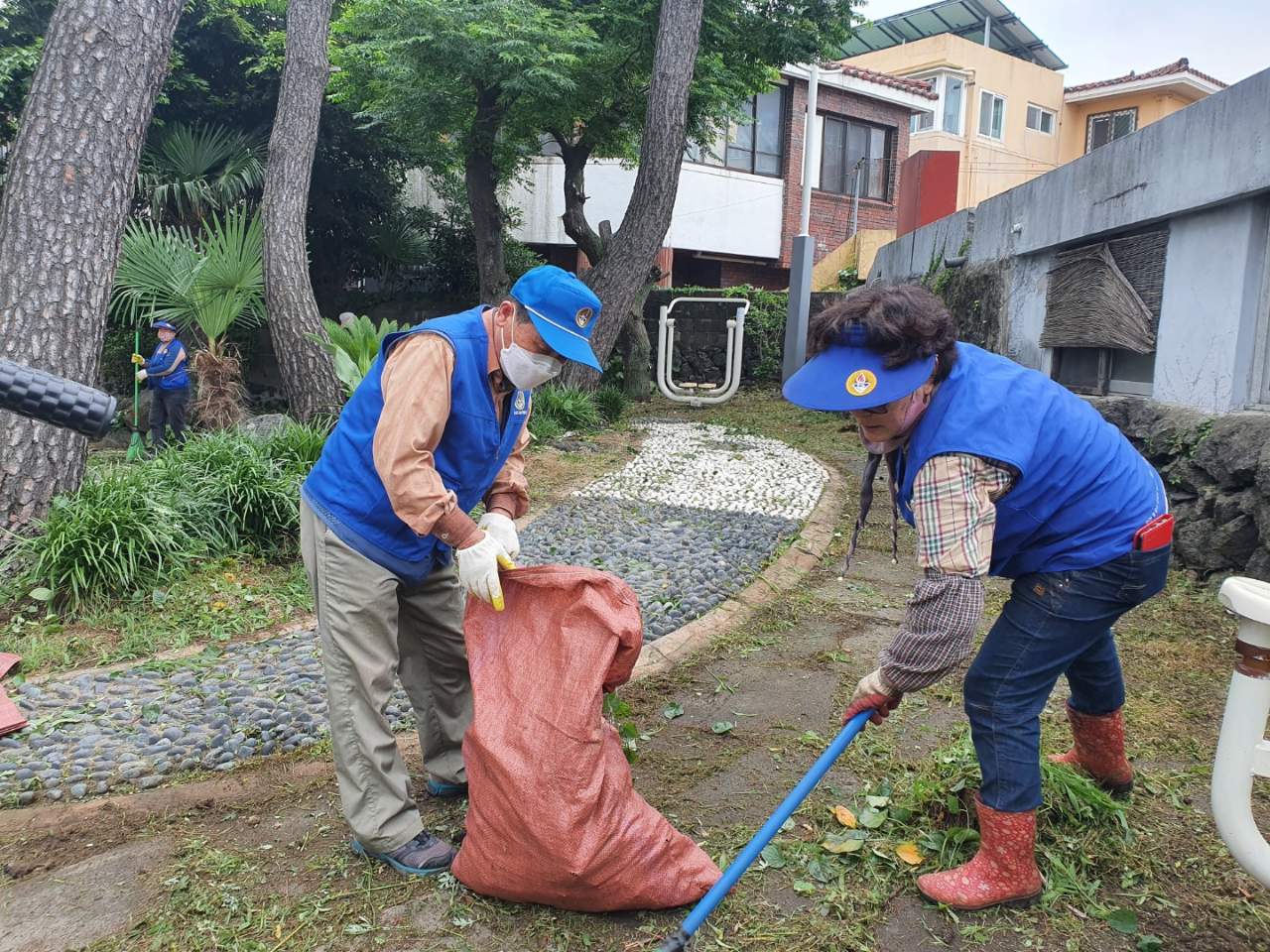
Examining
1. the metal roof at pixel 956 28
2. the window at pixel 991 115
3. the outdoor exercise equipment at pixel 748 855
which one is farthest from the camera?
the metal roof at pixel 956 28

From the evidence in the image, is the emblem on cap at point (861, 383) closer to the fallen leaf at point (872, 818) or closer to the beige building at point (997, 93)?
the fallen leaf at point (872, 818)

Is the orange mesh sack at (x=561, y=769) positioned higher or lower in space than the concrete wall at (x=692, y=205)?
lower

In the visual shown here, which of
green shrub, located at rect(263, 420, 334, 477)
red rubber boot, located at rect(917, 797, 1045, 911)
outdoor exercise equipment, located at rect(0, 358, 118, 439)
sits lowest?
red rubber boot, located at rect(917, 797, 1045, 911)

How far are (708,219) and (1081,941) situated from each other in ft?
54.5

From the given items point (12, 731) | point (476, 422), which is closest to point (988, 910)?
point (476, 422)

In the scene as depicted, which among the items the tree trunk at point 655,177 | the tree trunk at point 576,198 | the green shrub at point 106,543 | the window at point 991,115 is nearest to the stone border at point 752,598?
the green shrub at point 106,543

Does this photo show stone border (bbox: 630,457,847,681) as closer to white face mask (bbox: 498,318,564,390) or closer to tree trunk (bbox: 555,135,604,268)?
white face mask (bbox: 498,318,564,390)

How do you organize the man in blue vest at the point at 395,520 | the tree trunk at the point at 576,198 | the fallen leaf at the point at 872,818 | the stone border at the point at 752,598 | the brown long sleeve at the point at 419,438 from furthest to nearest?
the tree trunk at the point at 576,198
the stone border at the point at 752,598
the fallen leaf at the point at 872,818
the man in blue vest at the point at 395,520
the brown long sleeve at the point at 419,438

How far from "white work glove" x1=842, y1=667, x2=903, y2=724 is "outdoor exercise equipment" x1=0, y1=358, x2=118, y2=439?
169 centimetres

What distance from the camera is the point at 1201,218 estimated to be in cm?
538

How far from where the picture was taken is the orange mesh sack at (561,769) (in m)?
2.13

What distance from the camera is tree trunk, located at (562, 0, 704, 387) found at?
9305mm

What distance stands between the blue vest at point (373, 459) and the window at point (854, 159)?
18.7 m

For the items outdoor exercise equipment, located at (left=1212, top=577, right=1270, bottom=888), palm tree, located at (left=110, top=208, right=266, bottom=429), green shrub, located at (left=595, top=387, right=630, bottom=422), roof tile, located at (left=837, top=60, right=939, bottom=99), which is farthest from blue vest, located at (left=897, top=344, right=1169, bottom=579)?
roof tile, located at (left=837, top=60, right=939, bottom=99)
